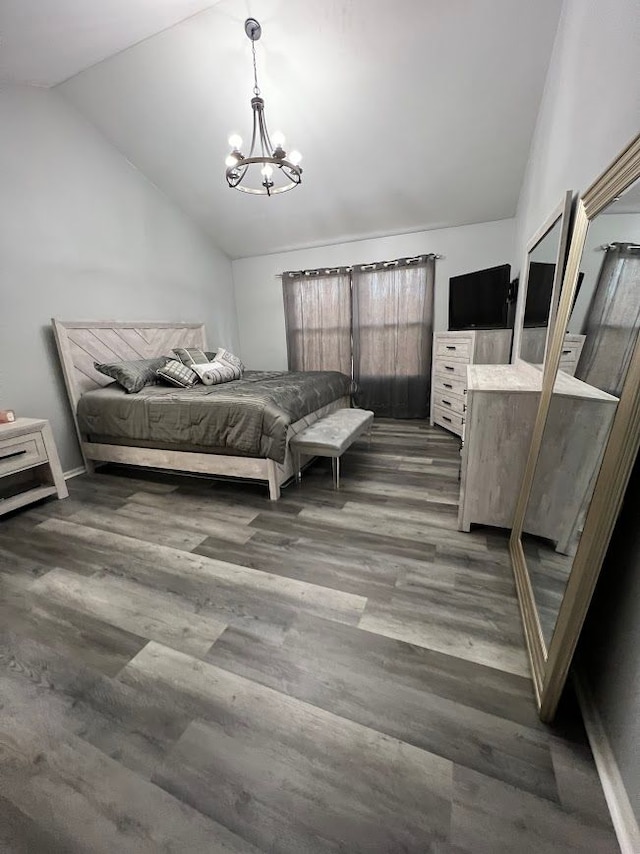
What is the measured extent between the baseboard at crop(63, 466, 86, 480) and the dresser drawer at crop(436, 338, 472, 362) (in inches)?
152

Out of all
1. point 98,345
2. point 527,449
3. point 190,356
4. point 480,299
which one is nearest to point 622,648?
point 527,449

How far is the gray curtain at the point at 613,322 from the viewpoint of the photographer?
0.91 meters

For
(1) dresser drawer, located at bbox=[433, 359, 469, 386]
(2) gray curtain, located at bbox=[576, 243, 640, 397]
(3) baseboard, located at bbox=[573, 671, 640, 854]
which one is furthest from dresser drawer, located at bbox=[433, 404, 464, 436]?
(3) baseboard, located at bbox=[573, 671, 640, 854]

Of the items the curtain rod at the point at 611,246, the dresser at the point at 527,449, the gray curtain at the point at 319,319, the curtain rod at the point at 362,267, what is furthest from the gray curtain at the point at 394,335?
the curtain rod at the point at 611,246

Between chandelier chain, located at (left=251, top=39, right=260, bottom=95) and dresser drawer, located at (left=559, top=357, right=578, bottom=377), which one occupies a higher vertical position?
chandelier chain, located at (left=251, top=39, right=260, bottom=95)

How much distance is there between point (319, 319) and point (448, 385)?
2098mm

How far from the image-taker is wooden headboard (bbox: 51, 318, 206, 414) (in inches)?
113

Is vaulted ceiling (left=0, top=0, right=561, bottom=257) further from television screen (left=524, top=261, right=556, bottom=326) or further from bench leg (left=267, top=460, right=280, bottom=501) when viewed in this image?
bench leg (left=267, top=460, right=280, bottom=501)

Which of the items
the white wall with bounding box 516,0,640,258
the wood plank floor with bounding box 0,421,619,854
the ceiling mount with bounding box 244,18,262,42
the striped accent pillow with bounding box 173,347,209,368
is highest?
the ceiling mount with bounding box 244,18,262,42

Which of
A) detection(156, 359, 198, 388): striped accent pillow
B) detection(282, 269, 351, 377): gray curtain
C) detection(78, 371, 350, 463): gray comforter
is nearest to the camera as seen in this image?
detection(78, 371, 350, 463): gray comforter

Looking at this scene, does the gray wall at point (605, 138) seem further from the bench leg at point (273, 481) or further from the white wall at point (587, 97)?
the bench leg at point (273, 481)

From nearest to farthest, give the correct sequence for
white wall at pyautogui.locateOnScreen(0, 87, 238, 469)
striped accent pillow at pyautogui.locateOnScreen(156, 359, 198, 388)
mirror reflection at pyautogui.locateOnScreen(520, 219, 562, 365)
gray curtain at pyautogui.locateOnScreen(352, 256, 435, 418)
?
1. mirror reflection at pyautogui.locateOnScreen(520, 219, 562, 365)
2. white wall at pyautogui.locateOnScreen(0, 87, 238, 469)
3. striped accent pillow at pyautogui.locateOnScreen(156, 359, 198, 388)
4. gray curtain at pyautogui.locateOnScreen(352, 256, 435, 418)

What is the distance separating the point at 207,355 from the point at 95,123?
2264 millimetres

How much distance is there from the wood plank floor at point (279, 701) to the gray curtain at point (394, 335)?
2765 mm
